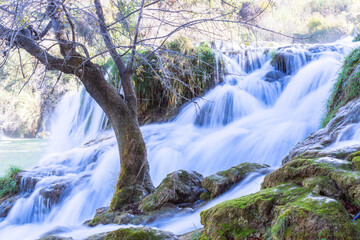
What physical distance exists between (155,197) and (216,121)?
15.1 ft

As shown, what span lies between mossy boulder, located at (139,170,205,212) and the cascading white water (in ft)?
1.41

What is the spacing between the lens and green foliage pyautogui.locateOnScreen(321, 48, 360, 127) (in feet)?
16.2

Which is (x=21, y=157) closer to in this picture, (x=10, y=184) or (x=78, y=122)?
(x=78, y=122)

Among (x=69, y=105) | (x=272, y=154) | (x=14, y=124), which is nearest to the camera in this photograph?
(x=272, y=154)

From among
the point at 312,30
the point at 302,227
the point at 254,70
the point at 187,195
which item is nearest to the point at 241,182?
the point at 187,195

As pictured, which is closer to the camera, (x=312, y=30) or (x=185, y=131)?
(x=185, y=131)

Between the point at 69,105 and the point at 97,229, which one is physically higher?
the point at 69,105

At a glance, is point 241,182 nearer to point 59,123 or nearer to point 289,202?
point 289,202

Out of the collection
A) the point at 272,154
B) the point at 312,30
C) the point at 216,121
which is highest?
the point at 312,30

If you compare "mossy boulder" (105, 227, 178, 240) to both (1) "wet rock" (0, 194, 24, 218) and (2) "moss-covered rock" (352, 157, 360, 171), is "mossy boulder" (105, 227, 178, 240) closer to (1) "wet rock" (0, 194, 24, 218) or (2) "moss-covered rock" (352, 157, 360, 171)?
(2) "moss-covered rock" (352, 157, 360, 171)

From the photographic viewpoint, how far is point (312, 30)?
21.4 m

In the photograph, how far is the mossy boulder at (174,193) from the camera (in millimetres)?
4336

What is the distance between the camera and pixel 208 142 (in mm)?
7551

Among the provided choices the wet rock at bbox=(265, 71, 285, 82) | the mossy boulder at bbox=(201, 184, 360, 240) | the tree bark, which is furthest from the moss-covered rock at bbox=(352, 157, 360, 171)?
the wet rock at bbox=(265, 71, 285, 82)
